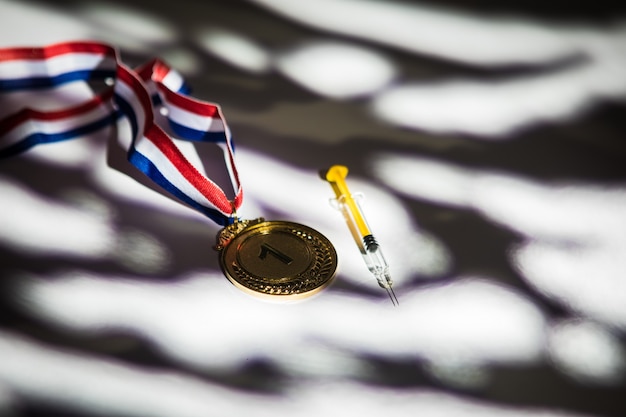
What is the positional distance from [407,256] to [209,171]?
1.60 ft

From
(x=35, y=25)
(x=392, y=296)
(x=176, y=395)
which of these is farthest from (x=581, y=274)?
(x=35, y=25)

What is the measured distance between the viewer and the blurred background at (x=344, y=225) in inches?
43.6

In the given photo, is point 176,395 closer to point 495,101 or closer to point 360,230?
point 360,230

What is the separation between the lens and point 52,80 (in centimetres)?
177

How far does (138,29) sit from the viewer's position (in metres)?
2.01

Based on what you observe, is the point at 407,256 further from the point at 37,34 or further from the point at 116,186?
the point at 37,34

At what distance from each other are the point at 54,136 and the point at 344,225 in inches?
27.5

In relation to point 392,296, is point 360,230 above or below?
above

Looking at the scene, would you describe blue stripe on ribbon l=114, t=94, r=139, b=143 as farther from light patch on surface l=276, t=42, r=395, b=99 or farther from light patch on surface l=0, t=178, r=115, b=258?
light patch on surface l=276, t=42, r=395, b=99

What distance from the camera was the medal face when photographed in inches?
49.2

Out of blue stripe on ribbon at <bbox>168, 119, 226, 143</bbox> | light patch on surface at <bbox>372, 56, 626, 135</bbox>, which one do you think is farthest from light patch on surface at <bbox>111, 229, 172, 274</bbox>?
light patch on surface at <bbox>372, 56, 626, 135</bbox>

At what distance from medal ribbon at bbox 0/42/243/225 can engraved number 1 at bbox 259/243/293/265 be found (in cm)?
10

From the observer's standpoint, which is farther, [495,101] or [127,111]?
[495,101]

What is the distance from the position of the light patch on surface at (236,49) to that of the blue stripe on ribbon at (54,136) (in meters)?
0.41
